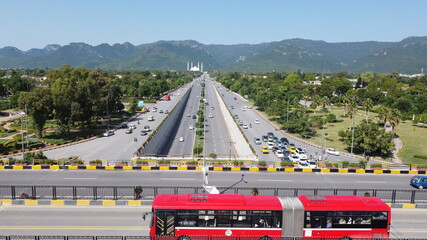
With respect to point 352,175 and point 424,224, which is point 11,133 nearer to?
point 352,175

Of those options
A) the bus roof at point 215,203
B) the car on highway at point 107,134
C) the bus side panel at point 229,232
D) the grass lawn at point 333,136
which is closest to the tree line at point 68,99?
the car on highway at point 107,134

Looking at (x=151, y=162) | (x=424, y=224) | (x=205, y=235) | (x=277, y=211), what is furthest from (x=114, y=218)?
(x=424, y=224)

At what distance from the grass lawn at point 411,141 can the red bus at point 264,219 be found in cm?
3953

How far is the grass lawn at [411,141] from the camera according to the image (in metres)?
53.3

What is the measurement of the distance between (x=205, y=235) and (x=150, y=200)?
850 cm

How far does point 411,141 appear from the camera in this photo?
2598 inches

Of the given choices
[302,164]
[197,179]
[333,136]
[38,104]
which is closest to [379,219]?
[197,179]

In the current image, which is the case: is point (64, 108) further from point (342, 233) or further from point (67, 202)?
point (342, 233)

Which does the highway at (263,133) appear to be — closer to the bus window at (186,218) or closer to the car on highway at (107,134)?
the bus window at (186,218)

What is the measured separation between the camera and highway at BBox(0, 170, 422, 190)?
31031 mm

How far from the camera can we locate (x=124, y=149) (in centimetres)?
5447

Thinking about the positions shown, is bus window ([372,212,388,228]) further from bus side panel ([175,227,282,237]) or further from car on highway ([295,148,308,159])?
car on highway ([295,148,308,159])

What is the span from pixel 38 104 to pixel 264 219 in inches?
2085

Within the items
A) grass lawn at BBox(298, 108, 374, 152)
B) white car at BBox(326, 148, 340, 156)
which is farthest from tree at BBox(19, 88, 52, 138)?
grass lawn at BBox(298, 108, 374, 152)
